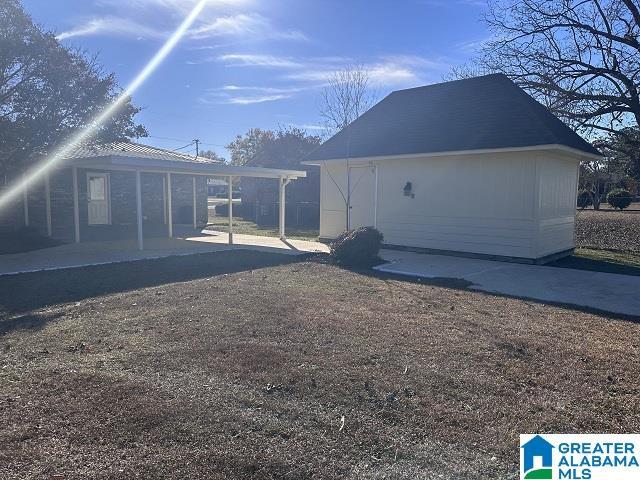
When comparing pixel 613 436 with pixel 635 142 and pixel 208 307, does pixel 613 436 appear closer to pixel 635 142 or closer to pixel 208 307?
pixel 208 307

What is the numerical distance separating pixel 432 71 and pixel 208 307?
17.9 metres

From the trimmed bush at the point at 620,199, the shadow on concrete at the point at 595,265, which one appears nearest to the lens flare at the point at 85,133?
the shadow on concrete at the point at 595,265

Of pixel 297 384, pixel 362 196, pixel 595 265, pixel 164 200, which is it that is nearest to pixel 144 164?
pixel 362 196

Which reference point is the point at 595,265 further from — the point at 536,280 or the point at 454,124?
the point at 454,124

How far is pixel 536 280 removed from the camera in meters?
8.79

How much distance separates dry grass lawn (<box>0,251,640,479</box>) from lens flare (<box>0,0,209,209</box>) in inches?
311

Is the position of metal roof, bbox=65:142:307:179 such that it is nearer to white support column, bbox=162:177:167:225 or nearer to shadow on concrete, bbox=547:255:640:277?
white support column, bbox=162:177:167:225

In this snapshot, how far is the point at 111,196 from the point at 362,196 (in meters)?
9.64

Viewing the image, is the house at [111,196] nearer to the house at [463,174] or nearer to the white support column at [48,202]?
the white support column at [48,202]

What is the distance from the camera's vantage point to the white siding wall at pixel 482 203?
10.8 meters

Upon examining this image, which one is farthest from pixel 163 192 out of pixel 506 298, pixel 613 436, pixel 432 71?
pixel 613 436

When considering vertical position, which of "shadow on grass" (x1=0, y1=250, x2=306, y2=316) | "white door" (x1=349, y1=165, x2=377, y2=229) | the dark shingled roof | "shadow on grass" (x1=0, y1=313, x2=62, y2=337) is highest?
the dark shingled roof

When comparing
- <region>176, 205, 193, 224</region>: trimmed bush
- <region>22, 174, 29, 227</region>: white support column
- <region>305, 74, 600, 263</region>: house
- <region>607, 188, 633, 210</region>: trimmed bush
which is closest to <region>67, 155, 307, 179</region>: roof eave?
<region>305, 74, 600, 263</region>: house

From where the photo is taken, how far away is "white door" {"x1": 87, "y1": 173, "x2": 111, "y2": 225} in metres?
16.9
